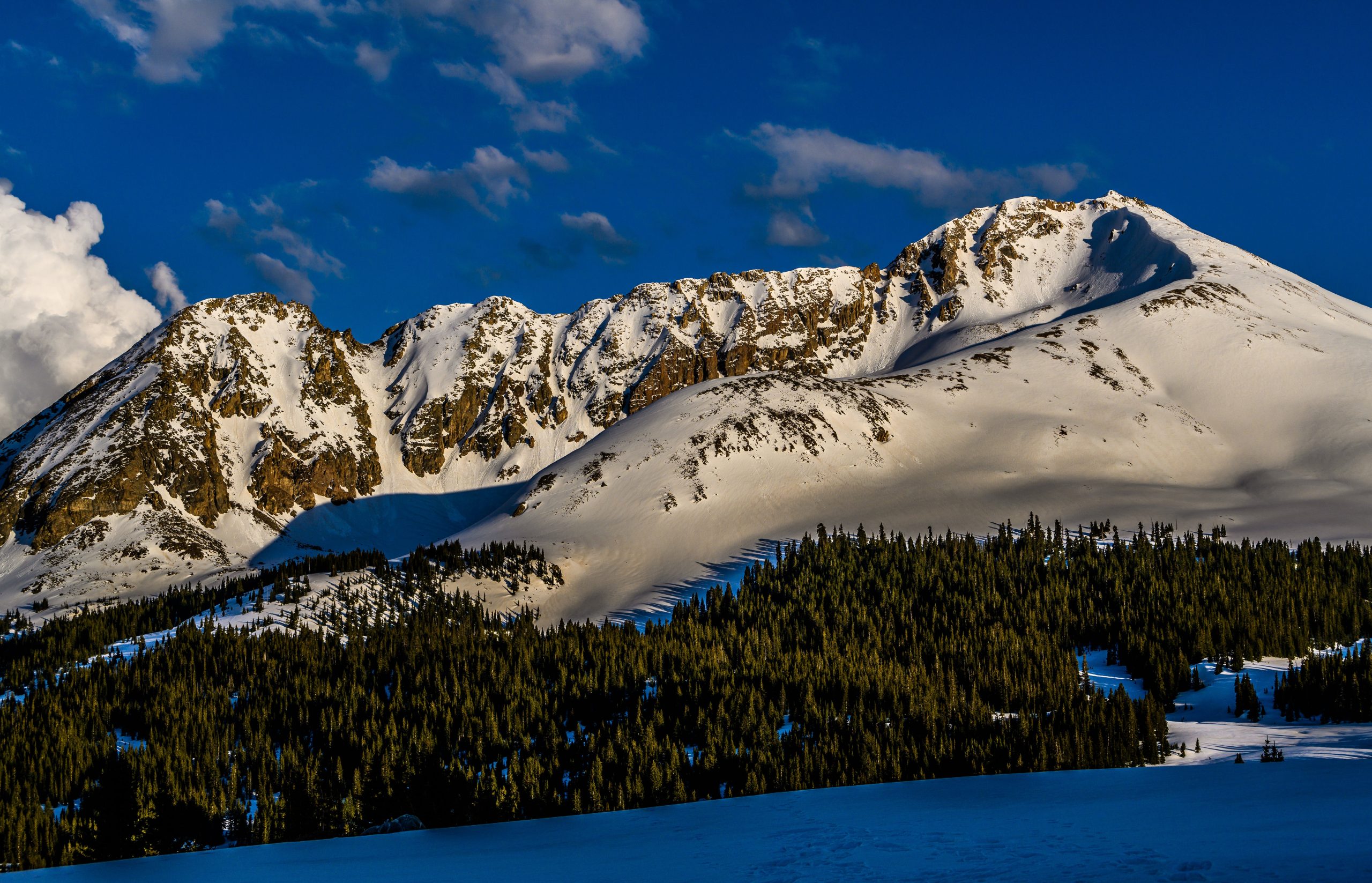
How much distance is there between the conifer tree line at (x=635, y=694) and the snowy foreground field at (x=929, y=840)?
6234mm

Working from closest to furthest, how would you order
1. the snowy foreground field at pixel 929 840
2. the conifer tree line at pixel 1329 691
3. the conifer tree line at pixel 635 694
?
the snowy foreground field at pixel 929 840 → the conifer tree line at pixel 1329 691 → the conifer tree line at pixel 635 694

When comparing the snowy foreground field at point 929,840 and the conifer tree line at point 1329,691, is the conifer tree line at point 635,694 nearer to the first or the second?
the snowy foreground field at point 929,840

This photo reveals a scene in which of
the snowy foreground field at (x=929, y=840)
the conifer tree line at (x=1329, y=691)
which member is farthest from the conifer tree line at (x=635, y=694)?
the conifer tree line at (x=1329, y=691)

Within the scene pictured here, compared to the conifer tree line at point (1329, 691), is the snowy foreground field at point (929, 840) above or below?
below

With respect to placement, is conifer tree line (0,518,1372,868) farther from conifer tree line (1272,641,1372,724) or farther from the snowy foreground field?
conifer tree line (1272,641,1372,724)

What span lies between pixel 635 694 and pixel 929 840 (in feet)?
173

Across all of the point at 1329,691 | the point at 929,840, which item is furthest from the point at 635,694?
the point at 929,840

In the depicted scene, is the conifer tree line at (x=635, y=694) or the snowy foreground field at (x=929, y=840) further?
the conifer tree line at (x=635, y=694)

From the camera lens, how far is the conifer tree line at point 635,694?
7575 cm

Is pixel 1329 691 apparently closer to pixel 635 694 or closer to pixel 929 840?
pixel 929 840

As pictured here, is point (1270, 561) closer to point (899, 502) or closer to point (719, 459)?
point (899, 502)

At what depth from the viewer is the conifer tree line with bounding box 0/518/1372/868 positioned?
75750 millimetres

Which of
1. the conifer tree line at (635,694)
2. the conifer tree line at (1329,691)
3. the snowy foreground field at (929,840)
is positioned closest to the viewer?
the snowy foreground field at (929,840)

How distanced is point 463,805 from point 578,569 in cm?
7991
